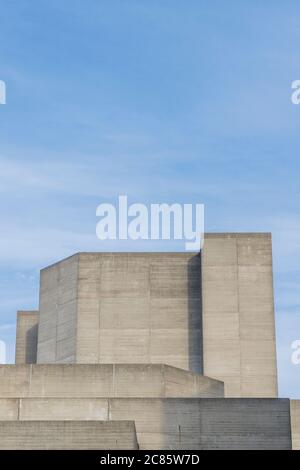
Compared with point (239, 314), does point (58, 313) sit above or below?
above

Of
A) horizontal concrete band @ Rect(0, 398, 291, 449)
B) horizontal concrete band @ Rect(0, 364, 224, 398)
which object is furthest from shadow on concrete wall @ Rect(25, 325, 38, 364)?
horizontal concrete band @ Rect(0, 398, 291, 449)

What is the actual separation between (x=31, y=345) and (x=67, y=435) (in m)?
22.6

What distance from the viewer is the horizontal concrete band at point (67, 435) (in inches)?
1586

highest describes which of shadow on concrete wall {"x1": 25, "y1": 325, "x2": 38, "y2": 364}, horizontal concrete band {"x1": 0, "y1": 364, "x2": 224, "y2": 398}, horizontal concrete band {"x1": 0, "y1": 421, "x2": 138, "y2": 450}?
shadow on concrete wall {"x1": 25, "y1": 325, "x2": 38, "y2": 364}

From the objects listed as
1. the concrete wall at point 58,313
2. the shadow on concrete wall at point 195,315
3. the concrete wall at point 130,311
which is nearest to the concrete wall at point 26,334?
the concrete wall at point 58,313

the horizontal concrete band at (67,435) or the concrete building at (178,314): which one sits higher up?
the concrete building at (178,314)

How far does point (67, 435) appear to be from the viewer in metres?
40.5

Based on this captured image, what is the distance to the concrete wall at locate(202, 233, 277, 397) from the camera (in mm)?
54312

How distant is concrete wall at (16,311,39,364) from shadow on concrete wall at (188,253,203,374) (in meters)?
11.0

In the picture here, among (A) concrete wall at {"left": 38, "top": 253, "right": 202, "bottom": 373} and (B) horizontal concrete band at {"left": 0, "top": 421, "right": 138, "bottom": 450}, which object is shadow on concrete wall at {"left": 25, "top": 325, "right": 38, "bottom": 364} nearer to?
(A) concrete wall at {"left": 38, "top": 253, "right": 202, "bottom": 373}

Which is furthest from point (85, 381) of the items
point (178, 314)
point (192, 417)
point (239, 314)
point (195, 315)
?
point (239, 314)

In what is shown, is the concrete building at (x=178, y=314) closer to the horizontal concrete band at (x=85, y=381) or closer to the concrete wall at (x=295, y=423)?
the horizontal concrete band at (x=85, y=381)

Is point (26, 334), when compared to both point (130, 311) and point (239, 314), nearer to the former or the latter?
point (130, 311)

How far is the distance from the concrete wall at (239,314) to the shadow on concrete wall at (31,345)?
12004mm
